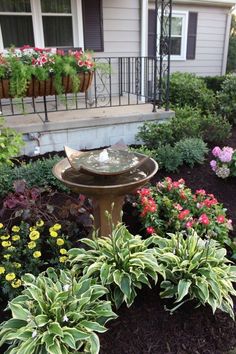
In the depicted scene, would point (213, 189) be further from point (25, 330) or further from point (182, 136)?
point (25, 330)

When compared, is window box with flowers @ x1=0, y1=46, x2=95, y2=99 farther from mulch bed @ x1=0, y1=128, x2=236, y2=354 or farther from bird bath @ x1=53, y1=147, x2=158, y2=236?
mulch bed @ x1=0, y1=128, x2=236, y2=354

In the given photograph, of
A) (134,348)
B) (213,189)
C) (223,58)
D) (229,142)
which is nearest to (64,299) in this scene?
(134,348)

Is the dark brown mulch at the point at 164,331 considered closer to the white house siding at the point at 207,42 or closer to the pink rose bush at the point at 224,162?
the pink rose bush at the point at 224,162

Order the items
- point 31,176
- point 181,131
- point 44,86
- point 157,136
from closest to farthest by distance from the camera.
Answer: point 31,176
point 44,86
point 157,136
point 181,131

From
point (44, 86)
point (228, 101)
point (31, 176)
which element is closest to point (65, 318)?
point (31, 176)

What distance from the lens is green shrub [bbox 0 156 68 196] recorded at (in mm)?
3396

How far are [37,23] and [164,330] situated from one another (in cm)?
569

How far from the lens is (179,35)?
8.61 meters

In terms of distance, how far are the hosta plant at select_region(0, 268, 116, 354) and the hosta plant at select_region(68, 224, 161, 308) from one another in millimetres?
119

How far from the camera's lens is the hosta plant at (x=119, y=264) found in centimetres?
196

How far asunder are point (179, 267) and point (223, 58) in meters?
8.56

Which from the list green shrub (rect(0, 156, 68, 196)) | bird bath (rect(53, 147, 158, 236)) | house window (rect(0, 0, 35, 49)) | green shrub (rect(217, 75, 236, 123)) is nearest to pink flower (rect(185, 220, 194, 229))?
bird bath (rect(53, 147, 158, 236))

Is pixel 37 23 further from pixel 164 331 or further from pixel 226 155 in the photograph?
pixel 164 331

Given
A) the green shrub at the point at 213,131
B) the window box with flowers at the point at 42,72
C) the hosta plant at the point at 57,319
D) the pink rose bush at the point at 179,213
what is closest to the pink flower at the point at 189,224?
the pink rose bush at the point at 179,213
